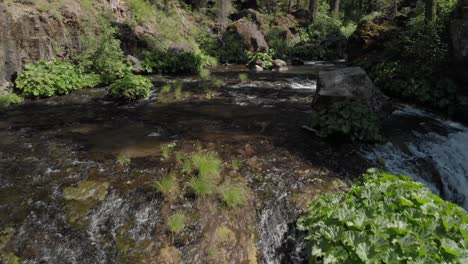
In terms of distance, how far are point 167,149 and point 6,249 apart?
11.0ft

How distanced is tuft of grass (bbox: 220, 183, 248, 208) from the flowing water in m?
0.09

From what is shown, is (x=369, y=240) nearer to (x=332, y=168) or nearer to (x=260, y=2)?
(x=332, y=168)

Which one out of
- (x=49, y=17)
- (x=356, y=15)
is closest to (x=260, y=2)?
(x=356, y=15)

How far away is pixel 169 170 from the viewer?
6.76m

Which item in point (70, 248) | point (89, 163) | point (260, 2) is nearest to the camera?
point (70, 248)

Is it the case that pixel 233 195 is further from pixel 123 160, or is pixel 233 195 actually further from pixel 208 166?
pixel 123 160

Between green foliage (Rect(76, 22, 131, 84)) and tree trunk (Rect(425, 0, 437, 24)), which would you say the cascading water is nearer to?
tree trunk (Rect(425, 0, 437, 24))

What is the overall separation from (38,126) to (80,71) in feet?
19.9

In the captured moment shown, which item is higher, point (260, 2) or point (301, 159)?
point (260, 2)

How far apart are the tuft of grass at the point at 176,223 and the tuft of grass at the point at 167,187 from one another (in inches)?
20.4

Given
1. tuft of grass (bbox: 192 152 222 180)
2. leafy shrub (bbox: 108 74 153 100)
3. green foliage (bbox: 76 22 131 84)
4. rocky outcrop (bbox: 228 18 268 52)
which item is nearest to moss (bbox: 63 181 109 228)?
tuft of grass (bbox: 192 152 222 180)

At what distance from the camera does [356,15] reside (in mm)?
45469

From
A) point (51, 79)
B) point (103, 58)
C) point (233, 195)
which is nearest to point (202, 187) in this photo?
point (233, 195)

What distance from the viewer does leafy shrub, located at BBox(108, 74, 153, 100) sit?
12.7 metres
